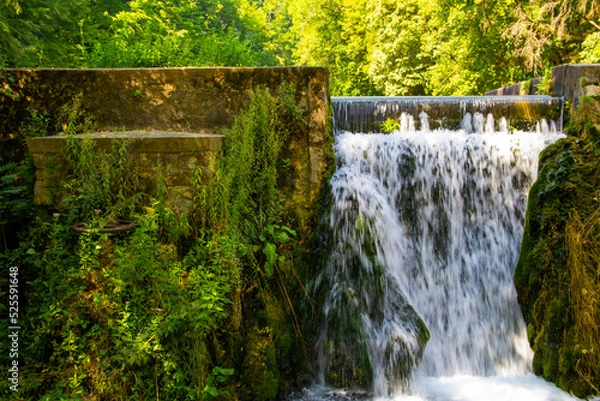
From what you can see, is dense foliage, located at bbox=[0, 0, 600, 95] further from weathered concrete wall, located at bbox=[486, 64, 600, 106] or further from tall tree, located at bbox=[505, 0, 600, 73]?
weathered concrete wall, located at bbox=[486, 64, 600, 106]

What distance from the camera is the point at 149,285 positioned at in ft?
13.8

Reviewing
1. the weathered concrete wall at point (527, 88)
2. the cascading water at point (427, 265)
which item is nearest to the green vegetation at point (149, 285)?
the cascading water at point (427, 265)

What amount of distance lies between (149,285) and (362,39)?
2268cm

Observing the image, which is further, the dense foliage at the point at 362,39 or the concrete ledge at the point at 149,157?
the dense foliage at the point at 362,39

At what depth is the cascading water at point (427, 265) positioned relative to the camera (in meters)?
5.04

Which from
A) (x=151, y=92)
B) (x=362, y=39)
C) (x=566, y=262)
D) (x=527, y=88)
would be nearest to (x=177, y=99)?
(x=151, y=92)

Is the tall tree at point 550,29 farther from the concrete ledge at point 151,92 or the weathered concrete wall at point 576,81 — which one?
the concrete ledge at point 151,92

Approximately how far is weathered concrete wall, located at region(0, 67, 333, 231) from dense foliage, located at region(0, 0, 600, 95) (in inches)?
19.8

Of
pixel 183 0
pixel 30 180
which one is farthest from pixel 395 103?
pixel 183 0

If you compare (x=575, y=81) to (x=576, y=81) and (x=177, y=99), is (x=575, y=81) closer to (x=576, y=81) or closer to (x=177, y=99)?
(x=576, y=81)

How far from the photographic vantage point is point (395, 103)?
7566 millimetres

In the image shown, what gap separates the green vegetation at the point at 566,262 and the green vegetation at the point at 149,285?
2549mm

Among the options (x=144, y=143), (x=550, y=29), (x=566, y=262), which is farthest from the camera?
(x=550, y=29)

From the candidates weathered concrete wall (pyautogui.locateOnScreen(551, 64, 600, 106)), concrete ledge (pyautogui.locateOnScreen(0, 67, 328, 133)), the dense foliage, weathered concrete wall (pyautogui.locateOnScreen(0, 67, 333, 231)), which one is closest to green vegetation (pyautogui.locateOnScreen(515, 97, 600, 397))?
weathered concrete wall (pyautogui.locateOnScreen(551, 64, 600, 106))
